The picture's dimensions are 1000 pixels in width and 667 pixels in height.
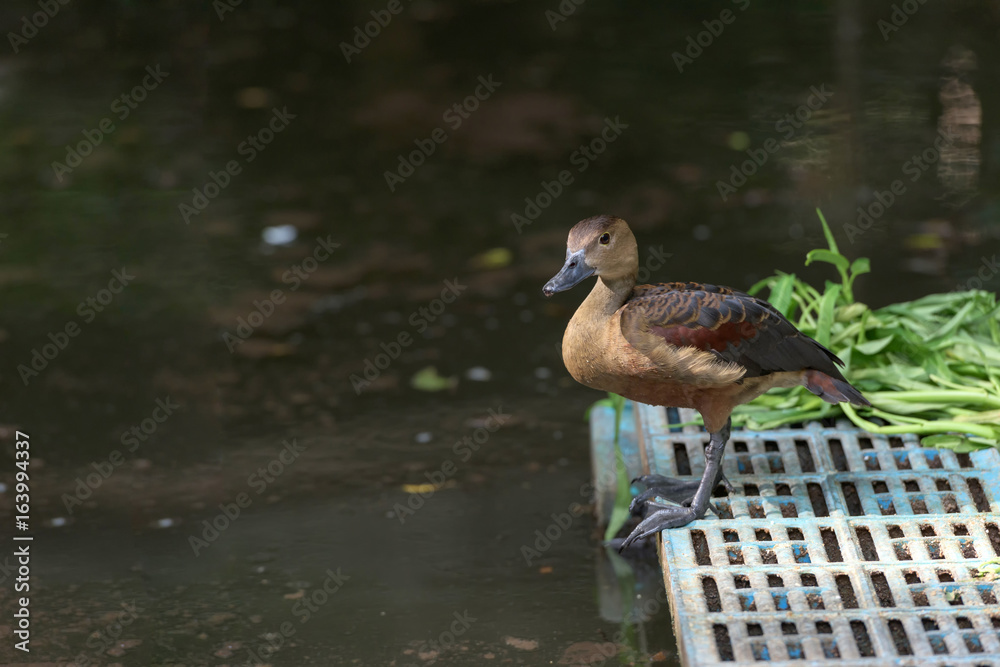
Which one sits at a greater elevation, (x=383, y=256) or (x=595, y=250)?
(x=383, y=256)

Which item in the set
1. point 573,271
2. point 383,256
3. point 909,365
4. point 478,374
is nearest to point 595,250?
point 573,271

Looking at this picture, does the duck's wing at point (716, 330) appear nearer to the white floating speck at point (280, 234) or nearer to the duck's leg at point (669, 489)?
the duck's leg at point (669, 489)

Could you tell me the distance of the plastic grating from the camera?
8.32 feet

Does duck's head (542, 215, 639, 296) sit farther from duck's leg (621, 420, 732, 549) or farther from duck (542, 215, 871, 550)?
duck's leg (621, 420, 732, 549)

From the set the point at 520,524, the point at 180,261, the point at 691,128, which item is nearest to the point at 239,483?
the point at 520,524

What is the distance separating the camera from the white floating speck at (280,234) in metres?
5.76

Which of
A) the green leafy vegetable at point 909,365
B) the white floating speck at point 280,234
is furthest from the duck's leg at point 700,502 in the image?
the white floating speck at point 280,234

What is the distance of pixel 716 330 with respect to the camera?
3.06m

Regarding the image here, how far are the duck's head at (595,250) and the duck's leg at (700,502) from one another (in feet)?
1.98

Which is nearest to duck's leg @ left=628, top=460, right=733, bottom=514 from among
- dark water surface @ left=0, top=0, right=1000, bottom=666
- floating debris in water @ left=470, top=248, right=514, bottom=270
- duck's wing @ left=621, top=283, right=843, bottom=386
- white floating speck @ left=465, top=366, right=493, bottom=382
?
dark water surface @ left=0, top=0, right=1000, bottom=666

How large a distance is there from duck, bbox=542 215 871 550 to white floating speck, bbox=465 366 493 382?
1570 mm

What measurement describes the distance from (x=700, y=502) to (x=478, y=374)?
5.83 feet

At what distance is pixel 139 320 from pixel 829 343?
10.5ft

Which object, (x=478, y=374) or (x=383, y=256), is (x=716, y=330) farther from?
(x=383, y=256)
